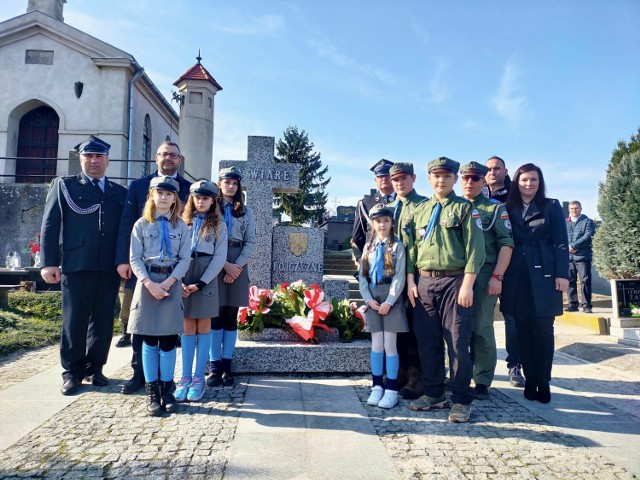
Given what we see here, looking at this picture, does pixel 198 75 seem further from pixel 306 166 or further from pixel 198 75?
pixel 306 166

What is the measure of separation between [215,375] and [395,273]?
191cm

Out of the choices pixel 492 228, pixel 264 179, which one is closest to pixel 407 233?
pixel 492 228

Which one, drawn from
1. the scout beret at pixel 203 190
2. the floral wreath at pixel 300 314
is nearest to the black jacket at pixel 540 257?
the floral wreath at pixel 300 314

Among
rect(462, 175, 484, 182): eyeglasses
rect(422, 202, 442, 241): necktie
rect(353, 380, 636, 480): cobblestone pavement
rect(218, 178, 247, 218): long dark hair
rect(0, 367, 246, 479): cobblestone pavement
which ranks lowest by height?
Answer: rect(353, 380, 636, 480): cobblestone pavement

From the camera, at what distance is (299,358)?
437cm

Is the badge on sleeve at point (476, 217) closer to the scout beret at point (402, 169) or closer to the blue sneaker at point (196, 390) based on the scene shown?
the scout beret at point (402, 169)

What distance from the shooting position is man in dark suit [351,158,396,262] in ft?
14.8

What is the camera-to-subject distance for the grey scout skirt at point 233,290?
13.5 feet

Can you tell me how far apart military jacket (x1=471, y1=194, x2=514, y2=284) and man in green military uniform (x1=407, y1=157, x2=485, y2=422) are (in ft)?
1.19

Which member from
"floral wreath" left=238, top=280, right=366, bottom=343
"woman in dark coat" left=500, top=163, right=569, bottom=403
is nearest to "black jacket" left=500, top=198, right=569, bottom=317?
"woman in dark coat" left=500, top=163, right=569, bottom=403

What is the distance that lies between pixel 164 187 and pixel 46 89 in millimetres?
15126

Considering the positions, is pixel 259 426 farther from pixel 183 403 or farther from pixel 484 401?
pixel 484 401

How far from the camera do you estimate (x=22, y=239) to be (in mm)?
12867

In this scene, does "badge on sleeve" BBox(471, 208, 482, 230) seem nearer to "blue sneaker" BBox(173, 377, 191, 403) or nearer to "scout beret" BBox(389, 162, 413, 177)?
"scout beret" BBox(389, 162, 413, 177)
